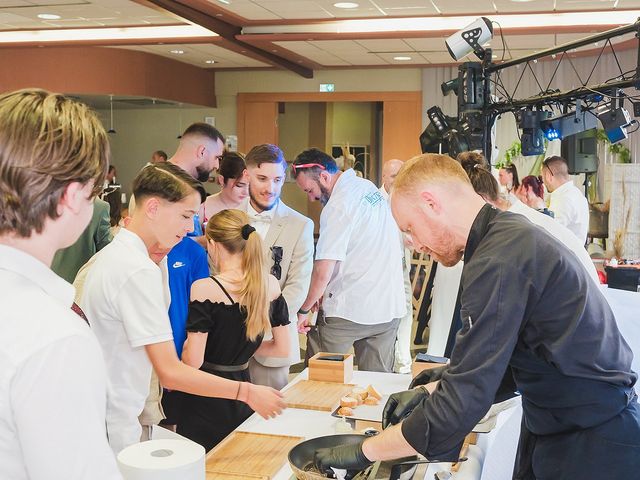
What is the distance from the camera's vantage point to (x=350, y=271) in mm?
3787

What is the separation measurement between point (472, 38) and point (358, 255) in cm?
178

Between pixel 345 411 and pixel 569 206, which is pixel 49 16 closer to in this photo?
pixel 569 206

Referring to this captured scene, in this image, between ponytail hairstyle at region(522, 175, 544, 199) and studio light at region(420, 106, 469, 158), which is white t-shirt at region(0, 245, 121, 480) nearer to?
studio light at region(420, 106, 469, 158)

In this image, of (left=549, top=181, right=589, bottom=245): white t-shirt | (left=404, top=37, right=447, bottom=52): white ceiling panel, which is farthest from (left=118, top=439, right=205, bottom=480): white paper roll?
(left=404, top=37, right=447, bottom=52): white ceiling panel

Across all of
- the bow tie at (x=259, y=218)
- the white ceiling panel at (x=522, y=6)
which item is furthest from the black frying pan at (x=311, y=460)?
the white ceiling panel at (x=522, y=6)

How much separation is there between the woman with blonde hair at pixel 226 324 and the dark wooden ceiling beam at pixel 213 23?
4544mm

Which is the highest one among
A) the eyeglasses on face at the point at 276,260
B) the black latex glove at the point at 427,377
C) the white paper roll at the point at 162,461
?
the eyeglasses on face at the point at 276,260

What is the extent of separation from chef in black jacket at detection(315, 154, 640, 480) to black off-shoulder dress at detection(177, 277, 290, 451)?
2.41 ft

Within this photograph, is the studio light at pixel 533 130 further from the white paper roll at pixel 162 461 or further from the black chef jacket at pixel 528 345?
the white paper roll at pixel 162 461

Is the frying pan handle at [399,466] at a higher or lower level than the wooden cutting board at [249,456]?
higher

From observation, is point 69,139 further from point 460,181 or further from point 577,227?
point 577,227

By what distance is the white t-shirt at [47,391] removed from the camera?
0.80m

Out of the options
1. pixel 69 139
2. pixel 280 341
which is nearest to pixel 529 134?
pixel 280 341

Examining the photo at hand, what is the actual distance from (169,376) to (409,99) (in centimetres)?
948
